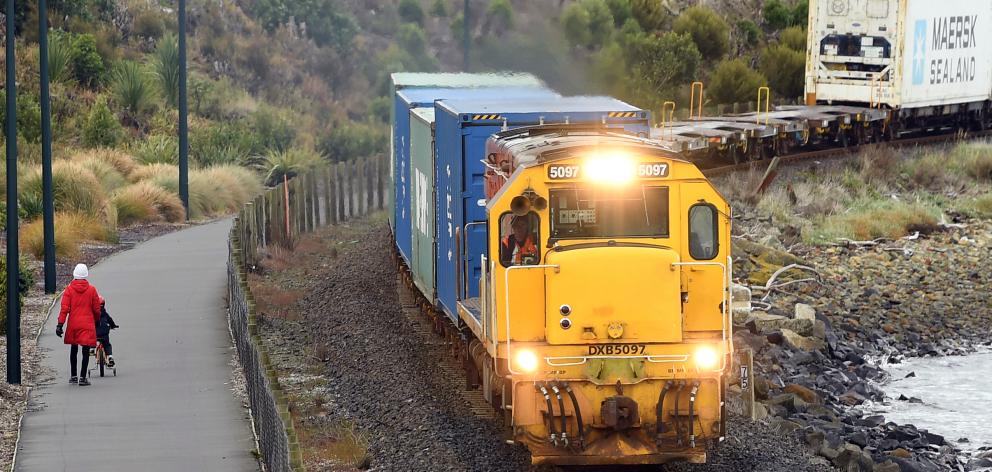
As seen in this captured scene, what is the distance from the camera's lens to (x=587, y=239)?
12.7 metres

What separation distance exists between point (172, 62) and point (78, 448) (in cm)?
3755

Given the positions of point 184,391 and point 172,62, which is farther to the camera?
point 172,62

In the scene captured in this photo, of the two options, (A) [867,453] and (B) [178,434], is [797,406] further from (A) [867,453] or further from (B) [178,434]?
(B) [178,434]

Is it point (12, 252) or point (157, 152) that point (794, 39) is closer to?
point (157, 152)

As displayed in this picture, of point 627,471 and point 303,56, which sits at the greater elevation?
point 303,56

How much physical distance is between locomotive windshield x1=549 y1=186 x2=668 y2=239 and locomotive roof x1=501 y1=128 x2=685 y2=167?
12.5 inches

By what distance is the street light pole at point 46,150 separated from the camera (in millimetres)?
20078

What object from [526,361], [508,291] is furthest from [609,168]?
[526,361]

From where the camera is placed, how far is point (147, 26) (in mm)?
57906

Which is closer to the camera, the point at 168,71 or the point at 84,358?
the point at 84,358

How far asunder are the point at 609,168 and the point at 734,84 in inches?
1443

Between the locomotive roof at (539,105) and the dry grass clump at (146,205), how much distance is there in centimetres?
1611

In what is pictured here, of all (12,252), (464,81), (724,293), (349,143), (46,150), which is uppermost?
(464,81)

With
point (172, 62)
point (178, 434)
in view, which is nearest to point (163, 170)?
point (172, 62)
